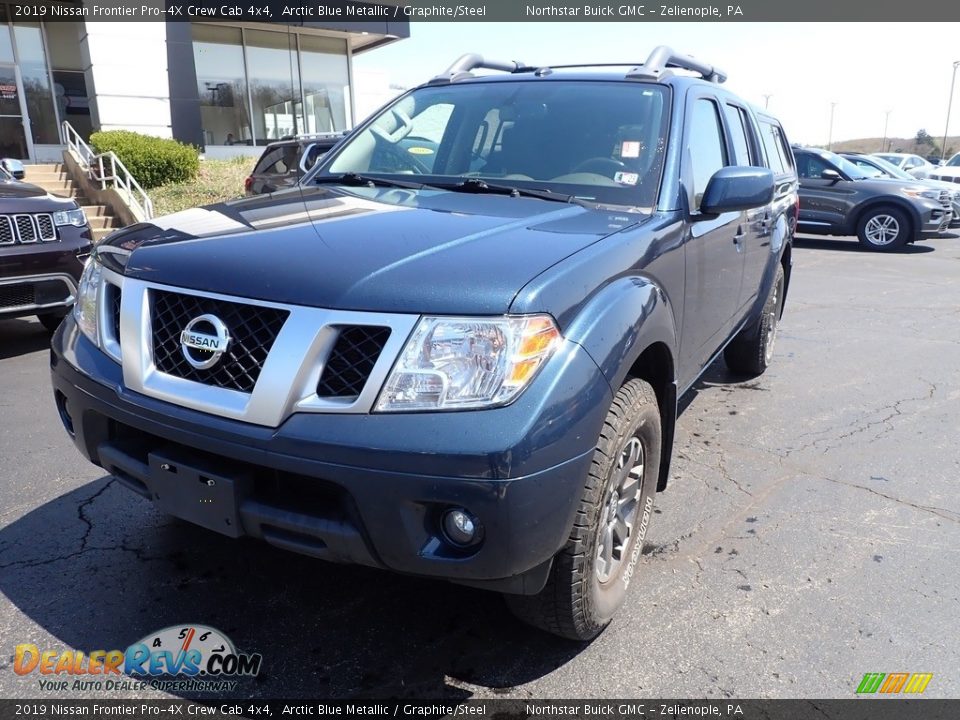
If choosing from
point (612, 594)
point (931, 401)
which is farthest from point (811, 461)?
point (612, 594)

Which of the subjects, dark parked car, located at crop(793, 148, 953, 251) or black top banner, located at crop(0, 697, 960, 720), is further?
dark parked car, located at crop(793, 148, 953, 251)

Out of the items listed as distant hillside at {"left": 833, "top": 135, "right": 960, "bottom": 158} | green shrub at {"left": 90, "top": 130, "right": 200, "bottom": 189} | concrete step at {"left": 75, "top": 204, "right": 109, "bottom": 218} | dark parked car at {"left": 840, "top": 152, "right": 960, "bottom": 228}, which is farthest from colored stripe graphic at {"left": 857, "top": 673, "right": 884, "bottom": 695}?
distant hillside at {"left": 833, "top": 135, "right": 960, "bottom": 158}

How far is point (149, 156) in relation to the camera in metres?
13.2

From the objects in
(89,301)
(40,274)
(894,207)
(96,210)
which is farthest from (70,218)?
(894,207)

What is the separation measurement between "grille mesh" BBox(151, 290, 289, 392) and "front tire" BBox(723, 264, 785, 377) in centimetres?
381

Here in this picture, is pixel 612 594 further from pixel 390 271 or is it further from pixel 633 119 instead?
pixel 633 119

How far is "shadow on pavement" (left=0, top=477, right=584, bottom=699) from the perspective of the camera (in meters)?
2.25

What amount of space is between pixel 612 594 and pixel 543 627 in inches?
11.7

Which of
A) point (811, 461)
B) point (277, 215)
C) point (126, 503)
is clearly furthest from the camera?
point (811, 461)

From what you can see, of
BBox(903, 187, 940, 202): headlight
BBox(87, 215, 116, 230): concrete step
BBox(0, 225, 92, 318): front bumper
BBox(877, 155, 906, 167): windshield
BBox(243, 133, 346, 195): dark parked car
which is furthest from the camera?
BBox(877, 155, 906, 167): windshield

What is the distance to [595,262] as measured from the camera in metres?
2.14

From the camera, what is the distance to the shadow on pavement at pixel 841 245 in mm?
13598

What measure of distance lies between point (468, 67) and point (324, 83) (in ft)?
54.8

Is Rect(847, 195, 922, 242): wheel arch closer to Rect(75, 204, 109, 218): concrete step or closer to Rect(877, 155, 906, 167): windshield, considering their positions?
Rect(877, 155, 906, 167): windshield
